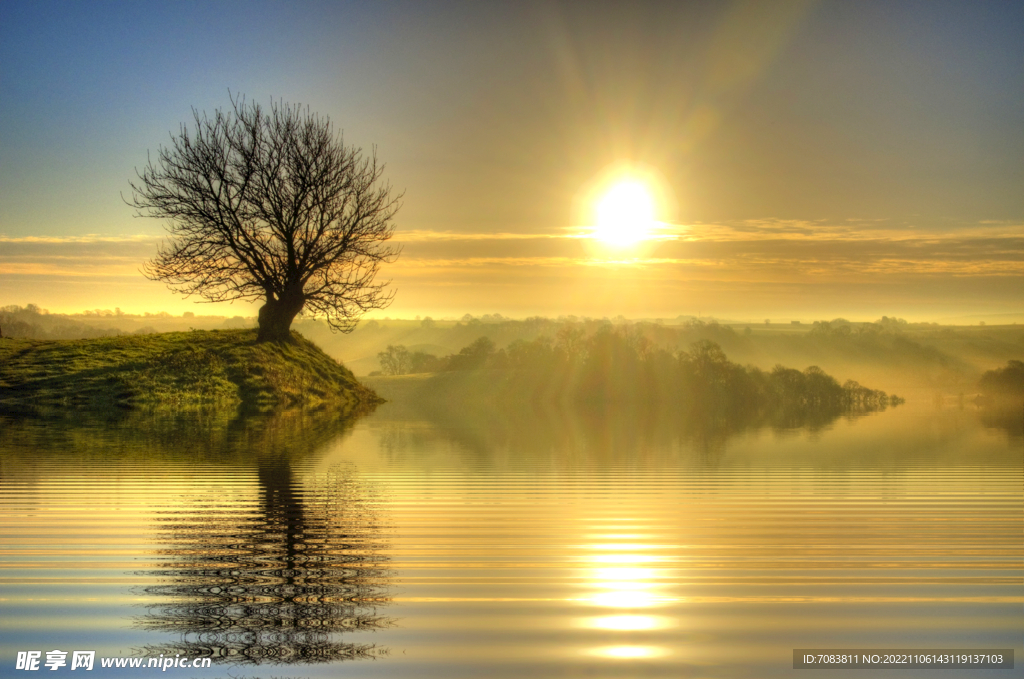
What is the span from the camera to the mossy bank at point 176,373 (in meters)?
26.8

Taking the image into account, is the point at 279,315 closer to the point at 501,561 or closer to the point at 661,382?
the point at 661,382

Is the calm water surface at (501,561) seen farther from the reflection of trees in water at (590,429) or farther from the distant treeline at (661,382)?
the distant treeline at (661,382)

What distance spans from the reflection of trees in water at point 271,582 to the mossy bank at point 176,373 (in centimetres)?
2008

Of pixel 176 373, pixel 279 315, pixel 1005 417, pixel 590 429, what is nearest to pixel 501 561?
pixel 590 429

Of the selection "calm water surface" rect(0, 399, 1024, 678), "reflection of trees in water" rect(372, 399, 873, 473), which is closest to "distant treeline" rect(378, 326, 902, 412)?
"reflection of trees in water" rect(372, 399, 873, 473)

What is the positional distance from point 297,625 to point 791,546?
4.12 metres

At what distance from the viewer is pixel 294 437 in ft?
54.3

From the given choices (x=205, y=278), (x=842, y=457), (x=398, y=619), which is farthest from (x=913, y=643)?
(x=205, y=278)

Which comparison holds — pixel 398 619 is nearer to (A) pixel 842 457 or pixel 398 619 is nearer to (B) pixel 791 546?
(B) pixel 791 546

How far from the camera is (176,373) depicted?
29547mm

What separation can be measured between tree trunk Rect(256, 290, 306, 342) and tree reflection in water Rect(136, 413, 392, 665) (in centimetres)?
2760

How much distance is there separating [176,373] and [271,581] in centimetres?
2621

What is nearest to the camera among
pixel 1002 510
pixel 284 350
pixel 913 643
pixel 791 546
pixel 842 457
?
pixel 913 643

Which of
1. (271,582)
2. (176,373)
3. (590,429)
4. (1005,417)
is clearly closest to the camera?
(271,582)
